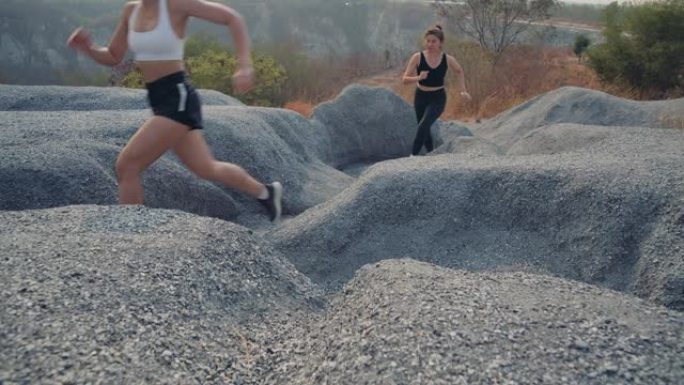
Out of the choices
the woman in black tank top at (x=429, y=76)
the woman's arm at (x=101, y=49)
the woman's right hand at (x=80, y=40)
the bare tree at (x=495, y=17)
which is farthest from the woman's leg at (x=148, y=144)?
the bare tree at (x=495, y=17)

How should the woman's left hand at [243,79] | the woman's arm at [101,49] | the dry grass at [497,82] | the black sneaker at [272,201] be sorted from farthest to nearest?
the dry grass at [497,82] → the black sneaker at [272,201] → the woman's arm at [101,49] → the woman's left hand at [243,79]

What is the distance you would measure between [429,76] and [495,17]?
554 inches

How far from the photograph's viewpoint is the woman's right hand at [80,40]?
387cm

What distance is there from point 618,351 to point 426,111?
Answer: 5.04m

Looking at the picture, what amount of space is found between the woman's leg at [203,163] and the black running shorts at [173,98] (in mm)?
153

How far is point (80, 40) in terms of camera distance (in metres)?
3.88

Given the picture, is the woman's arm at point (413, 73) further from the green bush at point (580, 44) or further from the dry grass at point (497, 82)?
the green bush at point (580, 44)

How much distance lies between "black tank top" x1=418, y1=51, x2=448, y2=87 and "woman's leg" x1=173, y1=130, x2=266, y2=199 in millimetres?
3613

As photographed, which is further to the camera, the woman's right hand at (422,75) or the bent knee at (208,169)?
the woman's right hand at (422,75)

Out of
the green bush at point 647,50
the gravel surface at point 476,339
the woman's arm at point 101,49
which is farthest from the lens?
the green bush at point 647,50

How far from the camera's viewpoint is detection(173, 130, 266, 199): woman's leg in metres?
3.61

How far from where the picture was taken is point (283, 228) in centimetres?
533

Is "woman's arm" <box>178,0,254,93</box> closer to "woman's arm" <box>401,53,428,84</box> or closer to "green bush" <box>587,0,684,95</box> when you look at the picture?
"woman's arm" <box>401,53,428,84</box>

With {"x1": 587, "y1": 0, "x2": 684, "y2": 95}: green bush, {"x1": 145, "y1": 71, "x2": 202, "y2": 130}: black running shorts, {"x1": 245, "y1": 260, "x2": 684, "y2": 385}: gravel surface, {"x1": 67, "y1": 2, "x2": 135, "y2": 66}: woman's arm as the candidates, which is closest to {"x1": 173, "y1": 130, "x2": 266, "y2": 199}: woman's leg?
{"x1": 145, "y1": 71, "x2": 202, "y2": 130}: black running shorts
